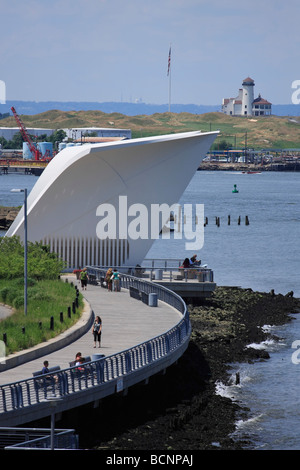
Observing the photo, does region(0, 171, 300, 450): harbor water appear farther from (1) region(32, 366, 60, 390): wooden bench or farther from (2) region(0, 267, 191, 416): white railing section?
(1) region(32, 366, 60, 390): wooden bench

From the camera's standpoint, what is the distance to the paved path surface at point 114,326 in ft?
106

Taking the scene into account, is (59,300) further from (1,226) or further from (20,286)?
(1,226)

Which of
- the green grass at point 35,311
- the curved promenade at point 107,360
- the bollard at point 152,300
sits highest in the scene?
the green grass at point 35,311

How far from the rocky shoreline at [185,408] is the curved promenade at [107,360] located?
34.9 inches

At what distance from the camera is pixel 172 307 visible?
4578 centimetres

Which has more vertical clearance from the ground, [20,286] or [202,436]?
[20,286]

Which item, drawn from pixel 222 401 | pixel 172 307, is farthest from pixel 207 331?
pixel 222 401

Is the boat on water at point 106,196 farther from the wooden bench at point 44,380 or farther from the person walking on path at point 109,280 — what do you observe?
the wooden bench at point 44,380

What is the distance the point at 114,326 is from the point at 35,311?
3.28 m

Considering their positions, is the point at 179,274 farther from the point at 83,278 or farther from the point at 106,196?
the point at 83,278

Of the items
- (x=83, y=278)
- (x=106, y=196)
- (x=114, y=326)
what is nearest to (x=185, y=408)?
(x=114, y=326)

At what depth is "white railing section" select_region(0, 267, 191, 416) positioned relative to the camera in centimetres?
2728

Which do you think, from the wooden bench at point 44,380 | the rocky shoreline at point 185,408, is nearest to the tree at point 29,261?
the rocky shoreline at point 185,408
